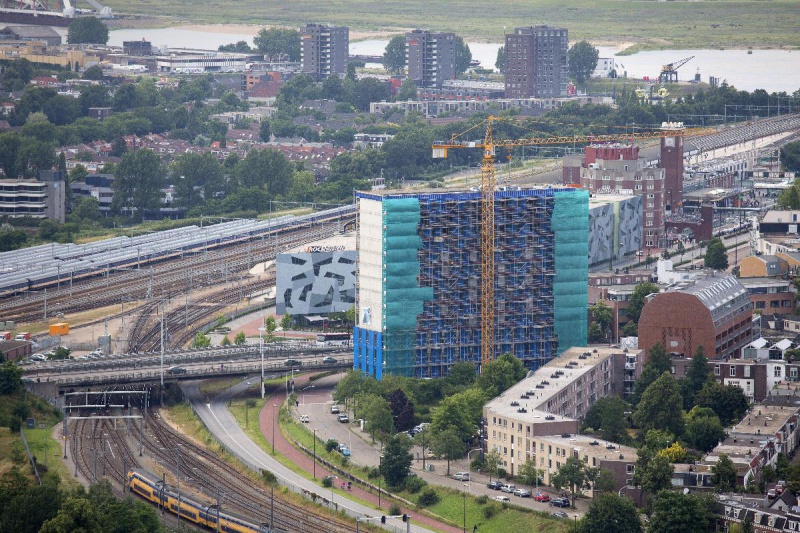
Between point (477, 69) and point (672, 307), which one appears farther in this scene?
point (477, 69)

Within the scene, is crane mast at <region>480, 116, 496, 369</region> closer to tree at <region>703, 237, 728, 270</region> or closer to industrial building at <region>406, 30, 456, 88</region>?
tree at <region>703, 237, 728, 270</region>

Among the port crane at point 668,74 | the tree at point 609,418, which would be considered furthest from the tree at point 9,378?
the port crane at point 668,74

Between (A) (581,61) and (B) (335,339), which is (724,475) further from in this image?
(A) (581,61)

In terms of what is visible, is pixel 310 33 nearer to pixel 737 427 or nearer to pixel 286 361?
pixel 286 361

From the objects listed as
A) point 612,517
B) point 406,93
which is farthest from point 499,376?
point 406,93

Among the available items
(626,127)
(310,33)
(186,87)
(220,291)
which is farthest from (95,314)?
(310,33)

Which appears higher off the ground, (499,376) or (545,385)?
(545,385)
